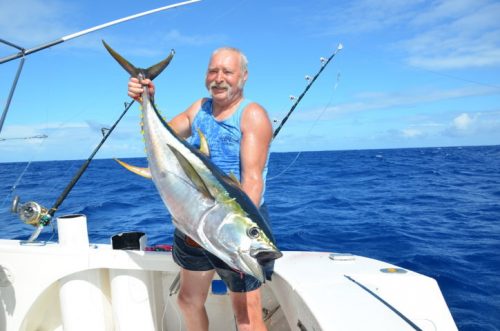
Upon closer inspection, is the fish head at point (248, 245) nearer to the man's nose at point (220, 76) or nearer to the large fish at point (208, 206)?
the large fish at point (208, 206)

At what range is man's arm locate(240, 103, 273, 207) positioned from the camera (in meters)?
1.95

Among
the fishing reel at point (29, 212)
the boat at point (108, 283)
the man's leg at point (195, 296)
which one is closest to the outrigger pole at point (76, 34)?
the boat at point (108, 283)

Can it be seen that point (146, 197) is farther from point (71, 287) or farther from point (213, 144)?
point (213, 144)

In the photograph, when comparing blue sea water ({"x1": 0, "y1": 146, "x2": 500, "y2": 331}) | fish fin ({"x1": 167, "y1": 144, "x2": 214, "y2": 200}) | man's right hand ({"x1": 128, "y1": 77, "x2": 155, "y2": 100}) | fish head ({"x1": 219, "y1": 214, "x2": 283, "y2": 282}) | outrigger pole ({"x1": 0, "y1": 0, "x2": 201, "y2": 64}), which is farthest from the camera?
blue sea water ({"x1": 0, "y1": 146, "x2": 500, "y2": 331})

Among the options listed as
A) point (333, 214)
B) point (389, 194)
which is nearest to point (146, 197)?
point (333, 214)

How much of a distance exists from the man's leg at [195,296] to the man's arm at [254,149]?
65cm

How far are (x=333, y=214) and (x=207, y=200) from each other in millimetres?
8648

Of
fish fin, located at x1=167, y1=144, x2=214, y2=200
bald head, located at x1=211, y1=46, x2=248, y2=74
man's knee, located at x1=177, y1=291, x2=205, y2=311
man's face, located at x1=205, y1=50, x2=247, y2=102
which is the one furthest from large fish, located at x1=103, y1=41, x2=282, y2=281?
man's knee, located at x1=177, y1=291, x2=205, y2=311

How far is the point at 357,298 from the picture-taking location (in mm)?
1821

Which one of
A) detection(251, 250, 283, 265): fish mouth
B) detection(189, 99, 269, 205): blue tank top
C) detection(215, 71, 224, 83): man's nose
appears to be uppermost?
detection(215, 71, 224, 83): man's nose

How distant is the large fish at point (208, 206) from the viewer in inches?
59.6

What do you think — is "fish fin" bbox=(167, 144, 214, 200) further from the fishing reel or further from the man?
the fishing reel

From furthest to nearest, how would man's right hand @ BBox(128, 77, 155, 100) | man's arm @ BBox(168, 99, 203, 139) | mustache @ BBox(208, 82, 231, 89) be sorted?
man's arm @ BBox(168, 99, 203, 139)
man's right hand @ BBox(128, 77, 155, 100)
mustache @ BBox(208, 82, 231, 89)

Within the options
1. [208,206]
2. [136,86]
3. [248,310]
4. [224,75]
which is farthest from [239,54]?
[248,310]
